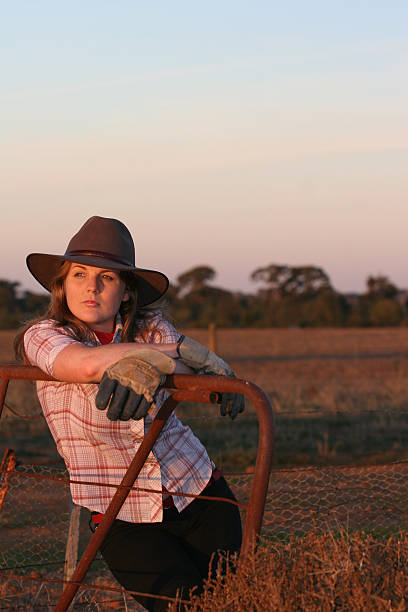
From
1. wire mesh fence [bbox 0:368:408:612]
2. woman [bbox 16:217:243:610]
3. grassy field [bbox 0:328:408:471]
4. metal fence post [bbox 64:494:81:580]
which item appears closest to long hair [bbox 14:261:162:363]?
woman [bbox 16:217:243:610]

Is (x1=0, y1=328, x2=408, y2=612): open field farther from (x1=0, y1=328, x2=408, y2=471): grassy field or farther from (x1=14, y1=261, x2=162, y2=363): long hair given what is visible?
(x1=14, y1=261, x2=162, y2=363): long hair

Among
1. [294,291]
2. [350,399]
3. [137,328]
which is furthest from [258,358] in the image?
[294,291]

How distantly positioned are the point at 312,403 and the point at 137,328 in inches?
408

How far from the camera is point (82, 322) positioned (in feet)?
10.5

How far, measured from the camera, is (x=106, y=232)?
3273 mm

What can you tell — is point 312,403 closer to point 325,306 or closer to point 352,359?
point 352,359

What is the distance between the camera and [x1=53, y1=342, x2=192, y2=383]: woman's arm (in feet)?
8.43

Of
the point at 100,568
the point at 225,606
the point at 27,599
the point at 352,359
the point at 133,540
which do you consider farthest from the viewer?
the point at 352,359

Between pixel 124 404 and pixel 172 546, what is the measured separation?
738mm

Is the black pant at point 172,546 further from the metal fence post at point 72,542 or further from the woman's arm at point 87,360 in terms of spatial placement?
the metal fence post at point 72,542

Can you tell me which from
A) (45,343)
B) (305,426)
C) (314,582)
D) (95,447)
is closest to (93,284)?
(45,343)

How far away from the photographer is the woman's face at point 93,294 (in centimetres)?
315

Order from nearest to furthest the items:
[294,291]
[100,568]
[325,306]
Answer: [100,568] < [325,306] < [294,291]

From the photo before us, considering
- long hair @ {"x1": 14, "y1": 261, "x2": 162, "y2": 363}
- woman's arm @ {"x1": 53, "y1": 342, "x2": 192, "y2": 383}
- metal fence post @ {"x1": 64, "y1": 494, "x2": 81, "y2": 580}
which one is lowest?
metal fence post @ {"x1": 64, "y1": 494, "x2": 81, "y2": 580}
